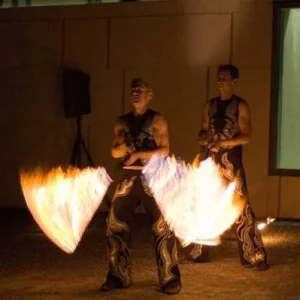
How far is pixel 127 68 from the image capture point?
1238 centimetres

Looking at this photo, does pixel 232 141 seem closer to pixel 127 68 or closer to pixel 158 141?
pixel 158 141

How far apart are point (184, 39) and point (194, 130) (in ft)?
4.23

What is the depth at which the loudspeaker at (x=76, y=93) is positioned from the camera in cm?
1230

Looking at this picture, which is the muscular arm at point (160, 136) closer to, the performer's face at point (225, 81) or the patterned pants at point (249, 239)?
the performer's face at point (225, 81)

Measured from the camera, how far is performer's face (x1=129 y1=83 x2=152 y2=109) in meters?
7.13

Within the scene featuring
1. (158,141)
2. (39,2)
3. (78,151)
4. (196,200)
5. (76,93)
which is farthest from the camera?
(39,2)

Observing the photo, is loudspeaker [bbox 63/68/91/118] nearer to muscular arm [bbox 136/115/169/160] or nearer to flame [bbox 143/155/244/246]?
flame [bbox 143/155/244/246]

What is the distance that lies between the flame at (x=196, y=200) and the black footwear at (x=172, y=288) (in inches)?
17.8

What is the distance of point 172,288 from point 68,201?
1.26 meters

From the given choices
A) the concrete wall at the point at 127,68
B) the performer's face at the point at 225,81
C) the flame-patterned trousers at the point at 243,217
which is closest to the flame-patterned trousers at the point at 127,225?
the flame-patterned trousers at the point at 243,217

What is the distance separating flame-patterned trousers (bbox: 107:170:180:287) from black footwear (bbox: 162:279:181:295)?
3cm

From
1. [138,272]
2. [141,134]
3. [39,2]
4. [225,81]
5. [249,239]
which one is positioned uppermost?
[39,2]

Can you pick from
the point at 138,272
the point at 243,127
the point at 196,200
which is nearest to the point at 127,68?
the point at 243,127

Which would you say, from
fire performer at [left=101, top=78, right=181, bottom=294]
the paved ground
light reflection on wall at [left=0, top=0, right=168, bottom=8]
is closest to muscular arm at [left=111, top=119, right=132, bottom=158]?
fire performer at [left=101, top=78, right=181, bottom=294]
